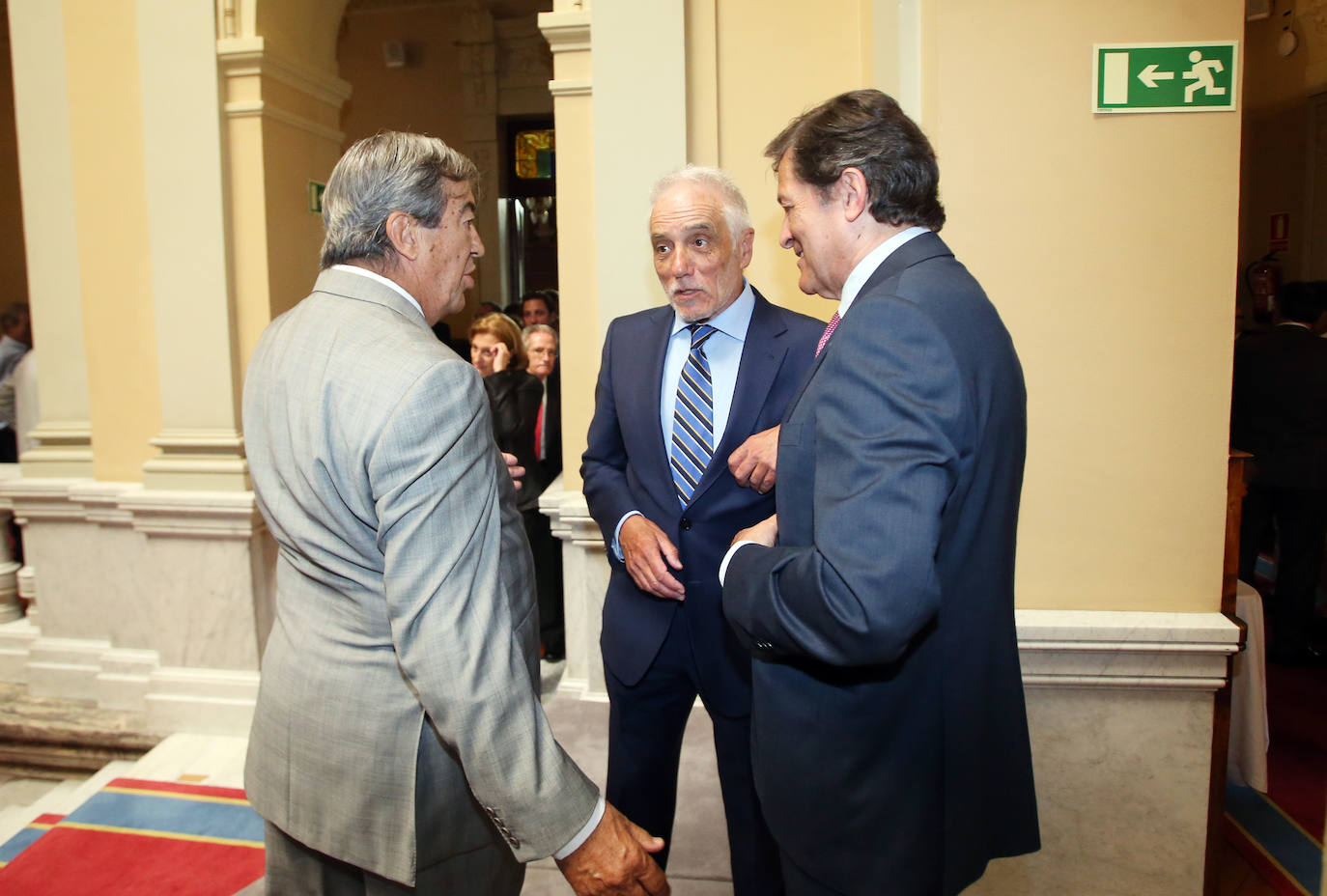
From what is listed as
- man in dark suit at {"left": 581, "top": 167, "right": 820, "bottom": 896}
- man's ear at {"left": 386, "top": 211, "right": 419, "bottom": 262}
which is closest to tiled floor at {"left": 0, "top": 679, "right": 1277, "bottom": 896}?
man in dark suit at {"left": 581, "top": 167, "right": 820, "bottom": 896}

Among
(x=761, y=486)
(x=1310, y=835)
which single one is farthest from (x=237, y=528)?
(x=1310, y=835)

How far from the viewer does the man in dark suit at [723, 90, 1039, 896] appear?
115 centimetres

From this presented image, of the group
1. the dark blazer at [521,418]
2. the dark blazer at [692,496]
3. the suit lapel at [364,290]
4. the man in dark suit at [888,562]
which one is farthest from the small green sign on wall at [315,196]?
the man in dark suit at [888,562]

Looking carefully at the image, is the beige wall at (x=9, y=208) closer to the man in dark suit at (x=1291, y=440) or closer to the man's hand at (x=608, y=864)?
the man's hand at (x=608, y=864)

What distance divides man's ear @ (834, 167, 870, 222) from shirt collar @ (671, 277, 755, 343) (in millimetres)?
709

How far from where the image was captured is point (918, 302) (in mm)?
1188

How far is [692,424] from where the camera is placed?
2.05 metres

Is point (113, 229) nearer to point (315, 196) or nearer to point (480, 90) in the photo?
point (315, 196)

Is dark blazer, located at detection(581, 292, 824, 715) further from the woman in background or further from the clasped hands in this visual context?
the woman in background

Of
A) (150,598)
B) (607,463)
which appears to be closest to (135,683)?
→ (150,598)

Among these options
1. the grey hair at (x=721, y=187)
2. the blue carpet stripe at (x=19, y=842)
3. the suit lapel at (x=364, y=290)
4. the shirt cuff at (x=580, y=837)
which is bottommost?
the blue carpet stripe at (x=19, y=842)

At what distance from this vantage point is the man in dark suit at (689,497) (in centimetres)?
199

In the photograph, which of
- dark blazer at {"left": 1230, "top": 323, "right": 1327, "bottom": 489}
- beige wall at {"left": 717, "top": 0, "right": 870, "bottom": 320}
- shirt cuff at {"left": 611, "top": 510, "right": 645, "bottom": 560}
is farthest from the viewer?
dark blazer at {"left": 1230, "top": 323, "right": 1327, "bottom": 489}

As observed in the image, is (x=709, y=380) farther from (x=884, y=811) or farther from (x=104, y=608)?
(x=104, y=608)
